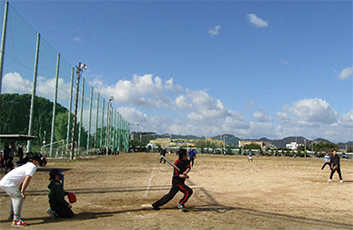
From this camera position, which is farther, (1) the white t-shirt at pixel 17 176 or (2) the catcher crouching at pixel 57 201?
(2) the catcher crouching at pixel 57 201

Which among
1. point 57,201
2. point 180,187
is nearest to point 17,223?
point 57,201

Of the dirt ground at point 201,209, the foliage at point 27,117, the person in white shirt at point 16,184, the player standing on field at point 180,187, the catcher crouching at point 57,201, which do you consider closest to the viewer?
the person in white shirt at point 16,184

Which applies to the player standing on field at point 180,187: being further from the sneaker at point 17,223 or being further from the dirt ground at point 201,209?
the sneaker at point 17,223

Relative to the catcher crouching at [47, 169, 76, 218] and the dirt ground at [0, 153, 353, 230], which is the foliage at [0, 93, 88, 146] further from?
the catcher crouching at [47, 169, 76, 218]

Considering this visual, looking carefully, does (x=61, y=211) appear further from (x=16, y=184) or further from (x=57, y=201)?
(x=16, y=184)

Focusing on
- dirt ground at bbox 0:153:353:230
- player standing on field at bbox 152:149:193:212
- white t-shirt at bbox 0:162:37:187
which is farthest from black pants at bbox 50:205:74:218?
player standing on field at bbox 152:149:193:212

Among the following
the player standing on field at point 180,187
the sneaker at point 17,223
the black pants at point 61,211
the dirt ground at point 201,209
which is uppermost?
the player standing on field at point 180,187

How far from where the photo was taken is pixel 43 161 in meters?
23.0

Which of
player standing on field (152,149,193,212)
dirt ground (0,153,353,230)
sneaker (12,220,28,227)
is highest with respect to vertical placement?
player standing on field (152,149,193,212)

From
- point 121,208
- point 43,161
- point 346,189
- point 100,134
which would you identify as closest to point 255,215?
point 121,208

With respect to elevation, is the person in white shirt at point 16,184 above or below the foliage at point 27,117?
below

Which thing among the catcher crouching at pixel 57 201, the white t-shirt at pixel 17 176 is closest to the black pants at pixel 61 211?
the catcher crouching at pixel 57 201

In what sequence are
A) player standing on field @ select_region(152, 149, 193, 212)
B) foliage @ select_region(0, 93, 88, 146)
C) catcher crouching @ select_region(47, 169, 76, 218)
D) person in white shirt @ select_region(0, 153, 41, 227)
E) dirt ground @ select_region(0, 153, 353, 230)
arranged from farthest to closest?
foliage @ select_region(0, 93, 88, 146)
player standing on field @ select_region(152, 149, 193, 212)
catcher crouching @ select_region(47, 169, 76, 218)
dirt ground @ select_region(0, 153, 353, 230)
person in white shirt @ select_region(0, 153, 41, 227)

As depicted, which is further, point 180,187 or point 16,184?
point 180,187
